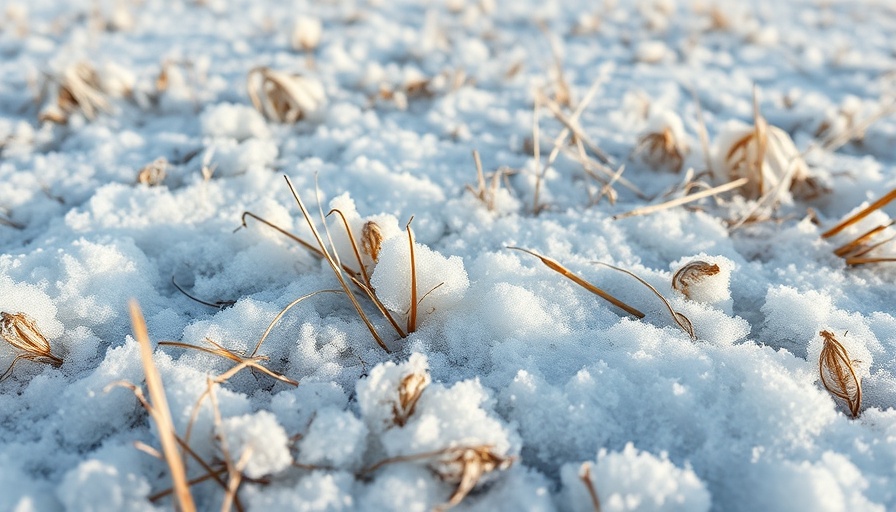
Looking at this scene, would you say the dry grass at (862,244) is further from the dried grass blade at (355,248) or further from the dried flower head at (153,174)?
the dried flower head at (153,174)

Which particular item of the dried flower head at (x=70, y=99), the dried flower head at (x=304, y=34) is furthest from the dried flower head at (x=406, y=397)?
the dried flower head at (x=304, y=34)

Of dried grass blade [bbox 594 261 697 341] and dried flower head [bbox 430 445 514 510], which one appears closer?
dried flower head [bbox 430 445 514 510]

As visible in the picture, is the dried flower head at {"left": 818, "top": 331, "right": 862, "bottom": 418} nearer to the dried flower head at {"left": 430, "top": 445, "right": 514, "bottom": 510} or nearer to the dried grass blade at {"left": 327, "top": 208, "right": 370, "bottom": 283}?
the dried flower head at {"left": 430, "top": 445, "right": 514, "bottom": 510}

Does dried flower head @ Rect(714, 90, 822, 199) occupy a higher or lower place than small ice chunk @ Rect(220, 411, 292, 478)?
lower

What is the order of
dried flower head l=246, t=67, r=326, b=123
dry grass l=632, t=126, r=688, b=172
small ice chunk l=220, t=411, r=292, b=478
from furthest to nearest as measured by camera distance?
dried flower head l=246, t=67, r=326, b=123 < dry grass l=632, t=126, r=688, b=172 < small ice chunk l=220, t=411, r=292, b=478

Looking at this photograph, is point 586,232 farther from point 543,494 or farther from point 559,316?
point 543,494

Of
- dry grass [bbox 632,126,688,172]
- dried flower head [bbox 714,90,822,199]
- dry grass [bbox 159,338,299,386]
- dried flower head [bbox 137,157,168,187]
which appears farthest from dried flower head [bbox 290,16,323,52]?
dry grass [bbox 159,338,299,386]

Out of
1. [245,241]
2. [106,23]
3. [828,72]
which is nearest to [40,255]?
[245,241]

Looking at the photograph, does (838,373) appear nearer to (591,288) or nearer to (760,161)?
(591,288)
